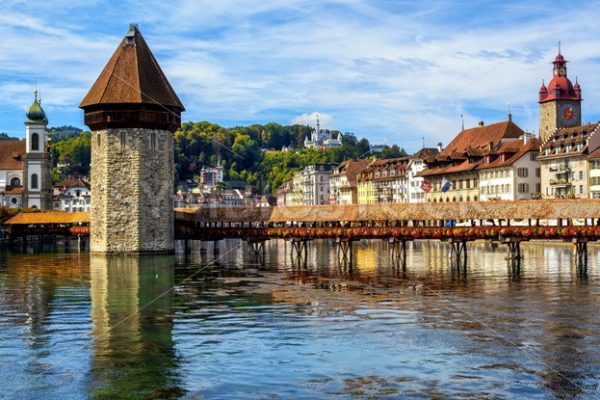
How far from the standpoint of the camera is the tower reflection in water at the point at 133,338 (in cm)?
2000

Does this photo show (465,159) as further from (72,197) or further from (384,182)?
(72,197)

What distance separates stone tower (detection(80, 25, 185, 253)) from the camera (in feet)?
202

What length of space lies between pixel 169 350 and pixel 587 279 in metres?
25.2

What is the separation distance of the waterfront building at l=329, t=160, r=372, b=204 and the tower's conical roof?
80.7 m

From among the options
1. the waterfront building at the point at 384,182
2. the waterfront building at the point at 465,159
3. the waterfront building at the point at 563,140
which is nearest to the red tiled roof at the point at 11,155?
the waterfront building at the point at 384,182

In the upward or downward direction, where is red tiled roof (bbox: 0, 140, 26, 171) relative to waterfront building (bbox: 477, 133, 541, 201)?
upward

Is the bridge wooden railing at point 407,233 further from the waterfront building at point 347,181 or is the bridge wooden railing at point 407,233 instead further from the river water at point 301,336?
the waterfront building at point 347,181

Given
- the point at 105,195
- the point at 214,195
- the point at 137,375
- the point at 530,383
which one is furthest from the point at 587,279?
the point at 214,195

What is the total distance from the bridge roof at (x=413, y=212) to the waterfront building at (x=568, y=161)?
25.2 m

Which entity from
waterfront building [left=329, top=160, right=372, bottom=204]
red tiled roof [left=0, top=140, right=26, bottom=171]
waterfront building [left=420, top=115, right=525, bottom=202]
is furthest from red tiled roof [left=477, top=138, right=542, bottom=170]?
red tiled roof [left=0, top=140, right=26, bottom=171]

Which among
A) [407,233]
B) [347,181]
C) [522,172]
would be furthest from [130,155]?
[347,181]

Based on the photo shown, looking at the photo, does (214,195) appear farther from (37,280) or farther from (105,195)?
(37,280)

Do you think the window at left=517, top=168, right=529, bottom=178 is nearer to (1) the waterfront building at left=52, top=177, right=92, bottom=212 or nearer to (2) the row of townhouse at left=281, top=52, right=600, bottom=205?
(2) the row of townhouse at left=281, top=52, right=600, bottom=205

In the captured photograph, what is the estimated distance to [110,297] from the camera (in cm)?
3678
